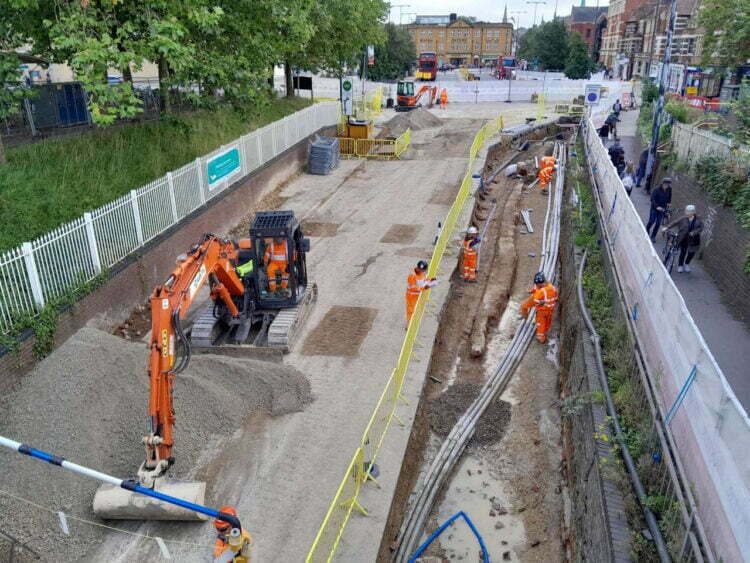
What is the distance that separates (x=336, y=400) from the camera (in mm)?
9711

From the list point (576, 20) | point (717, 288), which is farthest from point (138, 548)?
point (576, 20)

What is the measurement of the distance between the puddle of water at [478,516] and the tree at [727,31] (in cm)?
2339

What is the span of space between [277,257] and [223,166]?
7.35 metres

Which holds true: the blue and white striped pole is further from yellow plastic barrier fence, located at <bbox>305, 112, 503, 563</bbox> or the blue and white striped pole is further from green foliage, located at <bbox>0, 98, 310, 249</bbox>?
green foliage, located at <bbox>0, 98, 310, 249</bbox>

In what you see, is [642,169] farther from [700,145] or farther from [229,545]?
[229,545]

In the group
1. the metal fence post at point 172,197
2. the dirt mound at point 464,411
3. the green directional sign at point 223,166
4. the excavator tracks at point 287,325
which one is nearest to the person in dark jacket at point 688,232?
the dirt mound at point 464,411

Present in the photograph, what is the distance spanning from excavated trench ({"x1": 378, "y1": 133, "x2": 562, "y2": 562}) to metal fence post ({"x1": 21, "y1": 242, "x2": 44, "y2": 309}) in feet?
21.3

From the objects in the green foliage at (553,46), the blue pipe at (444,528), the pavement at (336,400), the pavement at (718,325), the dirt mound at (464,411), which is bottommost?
the blue pipe at (444,528)

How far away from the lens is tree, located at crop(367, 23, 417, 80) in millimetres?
62156

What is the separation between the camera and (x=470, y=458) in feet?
30.9

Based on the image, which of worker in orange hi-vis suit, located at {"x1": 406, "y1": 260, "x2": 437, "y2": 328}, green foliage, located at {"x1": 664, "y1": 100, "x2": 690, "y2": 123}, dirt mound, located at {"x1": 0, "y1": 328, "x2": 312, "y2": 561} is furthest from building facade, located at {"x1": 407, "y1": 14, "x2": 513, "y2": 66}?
dirt mound, located at {"x1": 0, "y1": 328, "x2": 312, "y2": 561}

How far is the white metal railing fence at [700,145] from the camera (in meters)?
14.1

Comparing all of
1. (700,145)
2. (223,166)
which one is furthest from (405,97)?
(700,145)

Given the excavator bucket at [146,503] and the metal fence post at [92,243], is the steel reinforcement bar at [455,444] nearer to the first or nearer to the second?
the excavator bucket at [146,503]
